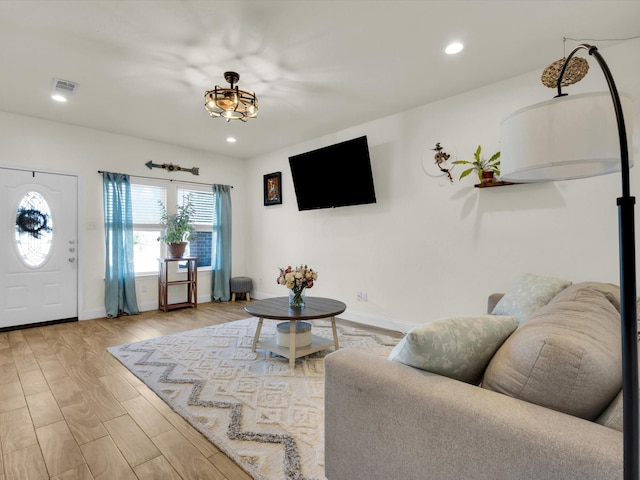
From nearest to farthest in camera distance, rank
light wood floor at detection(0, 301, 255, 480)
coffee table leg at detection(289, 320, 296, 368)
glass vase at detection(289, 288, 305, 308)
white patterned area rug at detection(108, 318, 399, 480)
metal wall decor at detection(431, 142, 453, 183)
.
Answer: light wood floor at detection(0, 301, 255, 480)
white patterned area rug at detection(108, 318, 399, 480)
coffee table leg at detection(289, 320, 296, 368)
glass vase at detection(289, 288, 305, 308)
metal wall decor at detection(431, 142, 453, 183)

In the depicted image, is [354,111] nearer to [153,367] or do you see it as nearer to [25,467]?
[153,367]

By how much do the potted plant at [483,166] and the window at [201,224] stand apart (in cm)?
422

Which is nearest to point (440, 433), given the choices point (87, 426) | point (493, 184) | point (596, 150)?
point (596, 150)

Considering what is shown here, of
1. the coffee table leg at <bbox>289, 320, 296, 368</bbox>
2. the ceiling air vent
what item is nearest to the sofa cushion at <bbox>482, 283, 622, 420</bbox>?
the coffee table leg at <bbox>289, 320, 296, 368</bbox>

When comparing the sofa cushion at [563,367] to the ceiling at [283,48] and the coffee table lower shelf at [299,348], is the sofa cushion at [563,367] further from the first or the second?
the ceiling at [283,48]

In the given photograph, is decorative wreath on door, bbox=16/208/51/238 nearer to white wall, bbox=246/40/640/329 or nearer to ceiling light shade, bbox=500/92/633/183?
white wall, bbox=246/40/640/329

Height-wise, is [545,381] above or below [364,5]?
below

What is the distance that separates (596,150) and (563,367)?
598 mm

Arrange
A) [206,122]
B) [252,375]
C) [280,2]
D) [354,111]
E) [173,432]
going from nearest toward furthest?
[173,432] < [280,2] < [252,375] < [354,111] < [206,122]

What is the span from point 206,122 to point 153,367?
3.02 m

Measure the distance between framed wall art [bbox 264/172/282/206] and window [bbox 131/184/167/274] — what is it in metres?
1.67

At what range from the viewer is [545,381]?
34.0 inches

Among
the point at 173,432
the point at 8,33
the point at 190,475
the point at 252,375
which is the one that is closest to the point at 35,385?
the point at 173,432

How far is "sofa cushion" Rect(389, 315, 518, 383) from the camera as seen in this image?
1.08m
